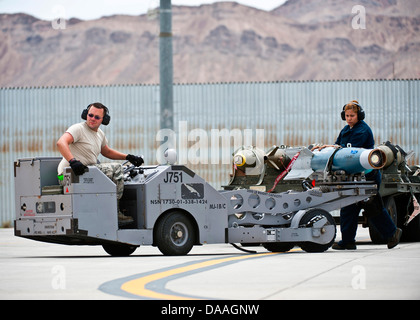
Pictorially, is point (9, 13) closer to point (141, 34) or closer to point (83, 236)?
point (141, 34)

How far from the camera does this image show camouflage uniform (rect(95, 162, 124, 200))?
47.2 feet

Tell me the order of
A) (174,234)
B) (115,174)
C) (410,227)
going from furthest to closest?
1. (410,227)
2. (174,234)
3. (115,174)

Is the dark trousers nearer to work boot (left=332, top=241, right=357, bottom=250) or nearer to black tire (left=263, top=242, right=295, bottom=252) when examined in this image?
work boot (left=332, top=241, right=357, bottom=250)

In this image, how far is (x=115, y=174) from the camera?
14.4 meters

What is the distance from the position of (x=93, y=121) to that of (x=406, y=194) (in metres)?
7.70

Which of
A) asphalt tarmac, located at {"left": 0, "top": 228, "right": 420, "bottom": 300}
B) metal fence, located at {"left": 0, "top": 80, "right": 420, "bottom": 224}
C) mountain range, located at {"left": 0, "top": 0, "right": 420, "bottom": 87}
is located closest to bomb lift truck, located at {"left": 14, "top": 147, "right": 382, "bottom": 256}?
asphalt tarmac, located at {"left": 0, "top": 228, "right": 420, "bottom": 300}

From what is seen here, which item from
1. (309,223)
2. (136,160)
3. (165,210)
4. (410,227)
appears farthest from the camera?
(410,227)

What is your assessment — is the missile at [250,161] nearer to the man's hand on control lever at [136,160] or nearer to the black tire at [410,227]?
the black tire at [410,227]

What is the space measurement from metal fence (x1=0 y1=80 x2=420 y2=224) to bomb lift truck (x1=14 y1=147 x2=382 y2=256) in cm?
1845

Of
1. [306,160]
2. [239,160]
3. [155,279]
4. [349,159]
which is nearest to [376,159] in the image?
[349,159]

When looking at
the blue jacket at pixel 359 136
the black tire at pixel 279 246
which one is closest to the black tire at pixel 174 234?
the black tire at pixel 279 246

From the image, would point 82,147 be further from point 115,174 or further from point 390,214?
point 390,214

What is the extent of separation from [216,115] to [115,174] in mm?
20747

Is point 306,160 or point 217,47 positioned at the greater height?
point 217,47
